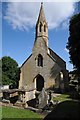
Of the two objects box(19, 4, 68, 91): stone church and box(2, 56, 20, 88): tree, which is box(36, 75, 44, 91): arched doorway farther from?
box(2, 56, 20, 88): tree

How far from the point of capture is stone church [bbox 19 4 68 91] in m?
38.3

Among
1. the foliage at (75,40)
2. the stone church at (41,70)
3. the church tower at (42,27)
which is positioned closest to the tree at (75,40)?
the foliage at (75,40)

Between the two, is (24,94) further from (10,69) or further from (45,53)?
(10,69)

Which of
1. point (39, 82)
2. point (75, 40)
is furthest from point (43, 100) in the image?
point (39, 82)

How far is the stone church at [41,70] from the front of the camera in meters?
38.3

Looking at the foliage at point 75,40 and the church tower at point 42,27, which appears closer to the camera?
the foliage at point 75,40

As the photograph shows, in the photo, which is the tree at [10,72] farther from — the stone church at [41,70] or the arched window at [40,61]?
the arched window at [40,61]

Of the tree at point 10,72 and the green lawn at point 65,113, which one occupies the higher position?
the tree at point 10,72

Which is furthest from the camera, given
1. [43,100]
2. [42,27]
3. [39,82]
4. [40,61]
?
[42,27]

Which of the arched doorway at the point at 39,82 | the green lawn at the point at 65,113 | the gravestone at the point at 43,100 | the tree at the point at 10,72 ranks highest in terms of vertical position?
the tree at the point at 10,72

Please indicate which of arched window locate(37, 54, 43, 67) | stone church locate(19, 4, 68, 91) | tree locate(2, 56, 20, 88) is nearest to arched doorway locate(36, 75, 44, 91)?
stone church locate(19, 4, 68, 91)

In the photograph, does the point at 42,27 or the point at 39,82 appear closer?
the point at 39,82

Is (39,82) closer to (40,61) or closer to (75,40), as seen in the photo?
(40,61)

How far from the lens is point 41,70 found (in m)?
39.8
